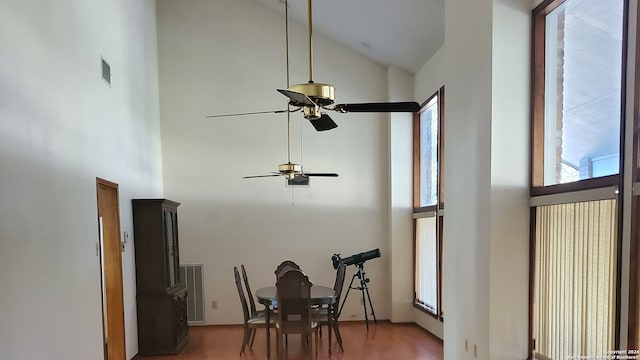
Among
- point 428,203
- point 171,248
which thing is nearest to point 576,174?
point 428,203

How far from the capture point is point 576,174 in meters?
3.04

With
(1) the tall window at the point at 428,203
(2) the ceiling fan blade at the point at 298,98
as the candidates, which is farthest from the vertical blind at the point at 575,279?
(1) the tall window at the point at 428,203

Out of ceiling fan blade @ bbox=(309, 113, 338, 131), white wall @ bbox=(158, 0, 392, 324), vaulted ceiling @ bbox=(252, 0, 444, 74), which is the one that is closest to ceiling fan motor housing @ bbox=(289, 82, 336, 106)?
ceiling fan blade @ bbox=(309, 113, 338, 131)

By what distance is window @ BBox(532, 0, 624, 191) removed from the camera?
2.69 metres

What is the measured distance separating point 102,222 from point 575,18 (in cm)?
477

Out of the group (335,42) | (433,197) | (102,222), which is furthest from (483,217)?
(335,42)

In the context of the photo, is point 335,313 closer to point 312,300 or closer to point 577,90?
point 312,300

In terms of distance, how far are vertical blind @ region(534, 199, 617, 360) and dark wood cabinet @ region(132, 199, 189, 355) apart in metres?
4.08

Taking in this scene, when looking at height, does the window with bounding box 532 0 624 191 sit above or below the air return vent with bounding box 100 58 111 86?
below

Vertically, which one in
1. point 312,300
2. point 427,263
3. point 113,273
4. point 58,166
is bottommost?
point 312,300

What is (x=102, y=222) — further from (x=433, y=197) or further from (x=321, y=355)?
(x=433, y=197)

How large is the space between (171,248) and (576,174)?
466cm

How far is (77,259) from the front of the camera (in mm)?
3756

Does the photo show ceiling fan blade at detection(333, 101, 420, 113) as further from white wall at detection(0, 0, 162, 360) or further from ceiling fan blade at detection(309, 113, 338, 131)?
white wall at detection(0, 0, 162, 360)
